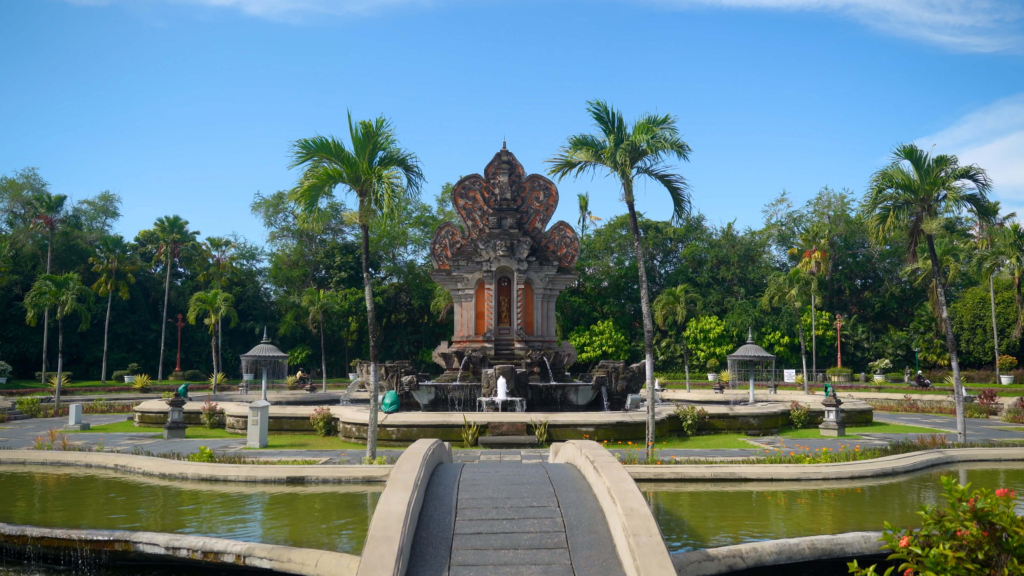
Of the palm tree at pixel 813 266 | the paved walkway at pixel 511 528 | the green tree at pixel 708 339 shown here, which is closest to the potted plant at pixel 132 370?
the green tree at pixel 708 339

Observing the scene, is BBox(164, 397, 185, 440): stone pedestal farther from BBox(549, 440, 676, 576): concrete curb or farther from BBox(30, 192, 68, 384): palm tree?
BBox(30, 192, 68, 384): palm tree

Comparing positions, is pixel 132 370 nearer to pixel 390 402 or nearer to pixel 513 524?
pixel 390 402

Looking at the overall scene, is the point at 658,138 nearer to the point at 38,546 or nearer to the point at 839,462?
the point at 839,462

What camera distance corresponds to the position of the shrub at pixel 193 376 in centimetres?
5212

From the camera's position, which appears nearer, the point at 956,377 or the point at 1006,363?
the point at 956,377

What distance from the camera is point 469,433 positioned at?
15898mm

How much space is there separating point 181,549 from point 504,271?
19322 millimetres

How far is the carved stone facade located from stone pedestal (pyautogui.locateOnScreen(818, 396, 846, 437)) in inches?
346

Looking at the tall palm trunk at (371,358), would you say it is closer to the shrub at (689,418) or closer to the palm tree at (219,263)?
the shrub at (689,418)

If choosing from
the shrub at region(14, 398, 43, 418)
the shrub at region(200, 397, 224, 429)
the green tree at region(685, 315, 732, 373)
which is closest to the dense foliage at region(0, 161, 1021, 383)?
the green tree at region(685, 315, 732, 373)

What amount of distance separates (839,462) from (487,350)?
1404 cm

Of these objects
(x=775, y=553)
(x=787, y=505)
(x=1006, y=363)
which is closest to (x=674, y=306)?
(x=1006, y=363)

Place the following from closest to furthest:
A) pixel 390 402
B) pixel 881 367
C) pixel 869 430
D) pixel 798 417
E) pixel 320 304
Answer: pixel 390 402 < pixel 798 417 < pixel 869 430 < pixel 320 304 < pixel 881 367

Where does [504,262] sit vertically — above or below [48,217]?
below
